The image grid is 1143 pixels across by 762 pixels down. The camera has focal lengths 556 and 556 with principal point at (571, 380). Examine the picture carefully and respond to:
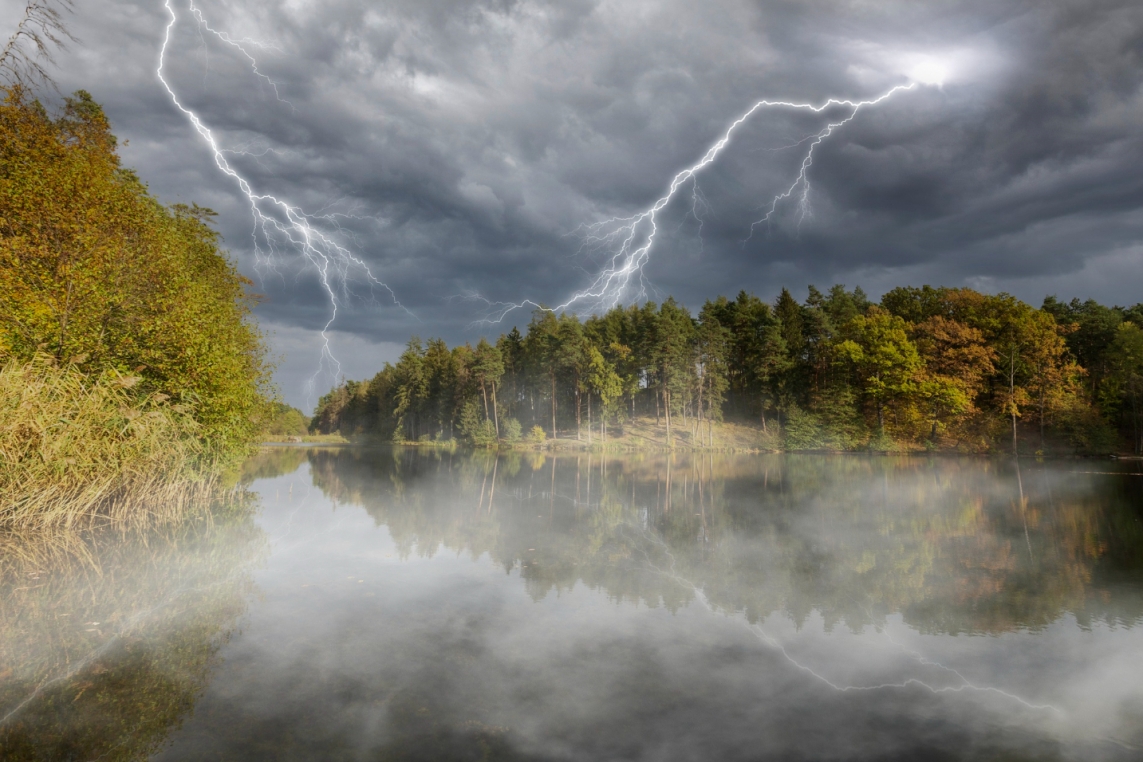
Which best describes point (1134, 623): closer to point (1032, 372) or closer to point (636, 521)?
point (636, 521)

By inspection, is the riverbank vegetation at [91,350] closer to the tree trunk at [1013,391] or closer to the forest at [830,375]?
the forest at [830,375]

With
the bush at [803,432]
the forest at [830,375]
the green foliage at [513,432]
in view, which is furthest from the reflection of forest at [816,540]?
the green foliage at [513,432]

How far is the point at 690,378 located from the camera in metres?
66.4

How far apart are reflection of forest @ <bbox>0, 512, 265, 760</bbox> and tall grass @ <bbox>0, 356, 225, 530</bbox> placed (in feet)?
3.81

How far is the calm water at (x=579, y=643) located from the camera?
510cm

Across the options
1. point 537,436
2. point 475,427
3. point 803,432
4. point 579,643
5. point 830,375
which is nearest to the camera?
point 579,643

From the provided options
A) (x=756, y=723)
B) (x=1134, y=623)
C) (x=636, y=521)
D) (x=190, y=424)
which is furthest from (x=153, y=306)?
(x=1134, y=623)

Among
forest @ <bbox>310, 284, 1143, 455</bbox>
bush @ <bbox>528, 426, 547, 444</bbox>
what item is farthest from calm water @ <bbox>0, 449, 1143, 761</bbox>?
bush @ <bbox>528, 426, 547, 444</bbox>

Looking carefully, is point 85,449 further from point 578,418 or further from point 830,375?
point 830,375

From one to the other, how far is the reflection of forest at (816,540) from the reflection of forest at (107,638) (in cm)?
484

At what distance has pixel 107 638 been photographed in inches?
293

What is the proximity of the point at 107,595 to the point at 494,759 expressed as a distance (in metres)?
8.57

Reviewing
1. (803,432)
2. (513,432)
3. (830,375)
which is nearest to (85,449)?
(803,432)

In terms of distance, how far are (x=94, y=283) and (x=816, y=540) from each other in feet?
67.8
